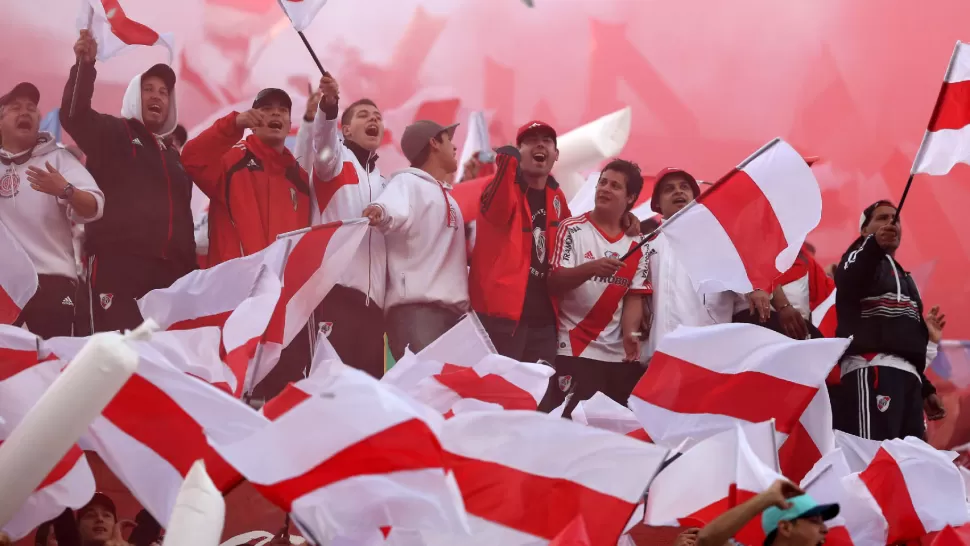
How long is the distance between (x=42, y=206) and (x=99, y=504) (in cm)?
144

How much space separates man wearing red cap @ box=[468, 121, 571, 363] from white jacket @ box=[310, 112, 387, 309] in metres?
0.39

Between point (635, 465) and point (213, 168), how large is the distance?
231cm

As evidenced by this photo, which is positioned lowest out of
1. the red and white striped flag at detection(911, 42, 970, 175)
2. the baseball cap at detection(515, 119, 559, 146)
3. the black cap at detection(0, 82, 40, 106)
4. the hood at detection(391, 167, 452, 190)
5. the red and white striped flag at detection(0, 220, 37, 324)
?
the red and white striped flag at detection(0, 220, 37, 324)

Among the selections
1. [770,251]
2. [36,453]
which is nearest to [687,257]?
[770,251]

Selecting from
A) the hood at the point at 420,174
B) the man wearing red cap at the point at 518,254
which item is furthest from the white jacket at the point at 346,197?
the man wearing red cap at the point at 518,254

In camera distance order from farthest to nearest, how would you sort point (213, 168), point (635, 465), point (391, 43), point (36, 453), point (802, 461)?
point (391, 43), point (213, 168), point (802, 461), point (635, 465), point (36, 453)

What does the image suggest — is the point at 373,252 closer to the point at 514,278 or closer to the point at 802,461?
the point at 514,278

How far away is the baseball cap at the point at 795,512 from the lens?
283 centimetres

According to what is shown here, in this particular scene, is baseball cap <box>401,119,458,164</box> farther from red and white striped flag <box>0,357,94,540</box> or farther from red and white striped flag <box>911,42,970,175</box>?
red and white striped flag <box>0,357,94,540</box>

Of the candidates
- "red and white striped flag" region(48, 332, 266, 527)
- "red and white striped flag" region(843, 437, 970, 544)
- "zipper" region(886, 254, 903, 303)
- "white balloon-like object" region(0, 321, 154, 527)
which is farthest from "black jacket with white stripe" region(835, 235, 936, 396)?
"white balloon-like object" region(0, 321, 154, 527)

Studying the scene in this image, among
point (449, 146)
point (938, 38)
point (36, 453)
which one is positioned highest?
point (938, 38)

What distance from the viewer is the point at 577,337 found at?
4.84m

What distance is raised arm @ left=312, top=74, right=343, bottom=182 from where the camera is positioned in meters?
4.51

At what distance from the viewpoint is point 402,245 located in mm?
4715
